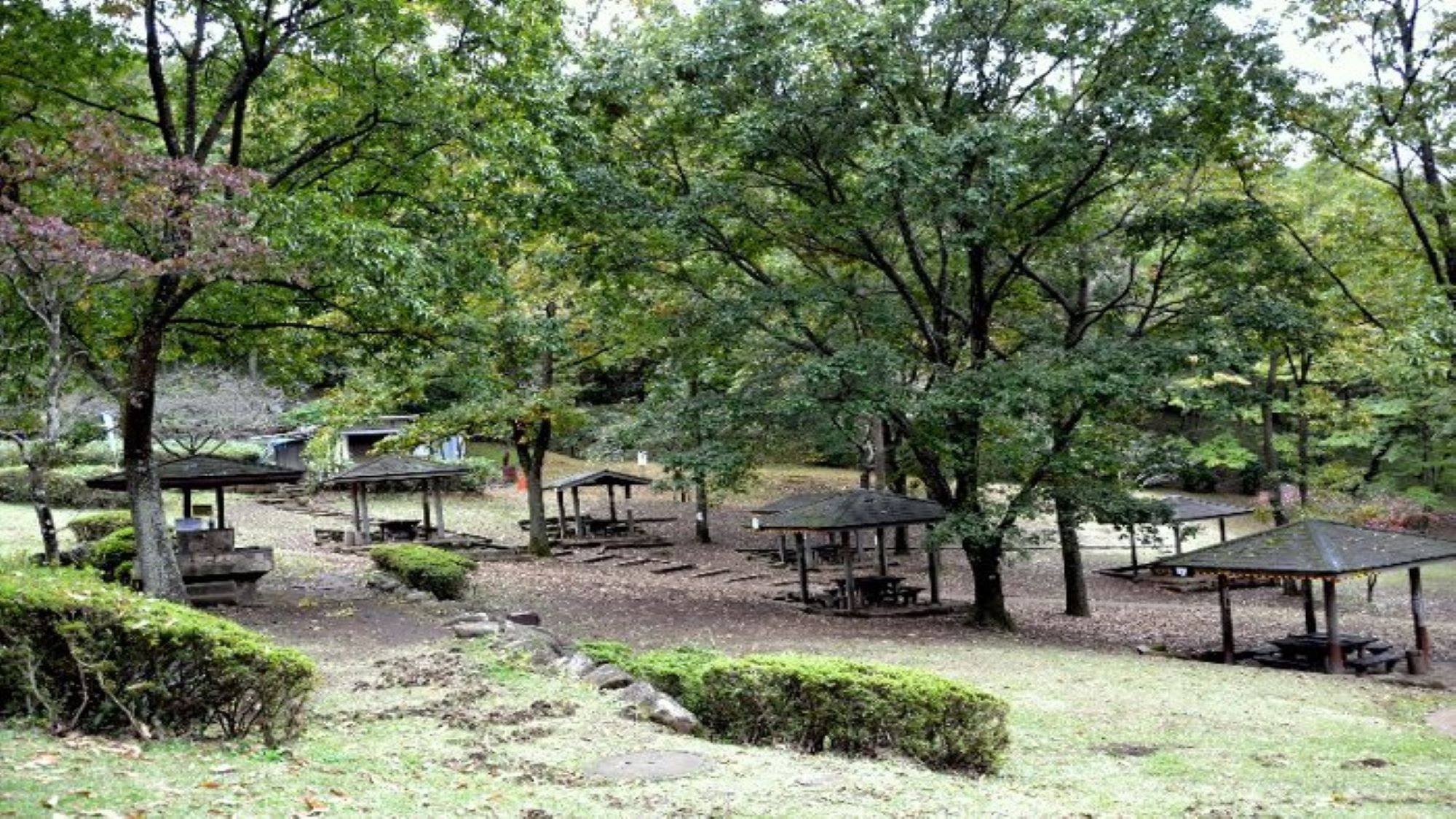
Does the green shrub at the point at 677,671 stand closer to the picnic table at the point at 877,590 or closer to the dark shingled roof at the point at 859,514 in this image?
the dark shingled roof at the point at 859,514

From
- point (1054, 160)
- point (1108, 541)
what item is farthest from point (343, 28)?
point (1108, 541)

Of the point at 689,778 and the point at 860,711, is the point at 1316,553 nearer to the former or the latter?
the point at 860,711

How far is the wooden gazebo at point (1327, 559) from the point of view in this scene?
47.3 feet

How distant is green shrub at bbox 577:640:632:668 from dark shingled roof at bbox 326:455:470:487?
46.2ft

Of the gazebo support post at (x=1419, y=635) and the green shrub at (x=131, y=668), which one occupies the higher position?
the green shrub at (x=131, y=668)

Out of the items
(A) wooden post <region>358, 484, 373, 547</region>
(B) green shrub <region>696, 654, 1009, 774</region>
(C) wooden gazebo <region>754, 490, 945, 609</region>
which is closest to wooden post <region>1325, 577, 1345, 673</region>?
(C) wooden gazebo <region>754, 490, 945, 609</region>

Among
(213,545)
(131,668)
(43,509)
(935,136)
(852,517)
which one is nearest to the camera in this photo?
(131,668)

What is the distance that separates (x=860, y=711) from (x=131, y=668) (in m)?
4.57

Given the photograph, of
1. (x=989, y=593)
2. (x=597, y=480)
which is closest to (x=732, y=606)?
(x=989, y=593)

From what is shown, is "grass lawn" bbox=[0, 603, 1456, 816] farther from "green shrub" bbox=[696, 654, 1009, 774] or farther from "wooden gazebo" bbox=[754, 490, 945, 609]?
"wooden gazebo" bbox=[754, 490, 945, 609]

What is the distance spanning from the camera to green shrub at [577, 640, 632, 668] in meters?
9.63

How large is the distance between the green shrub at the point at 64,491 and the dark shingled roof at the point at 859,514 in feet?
58.2

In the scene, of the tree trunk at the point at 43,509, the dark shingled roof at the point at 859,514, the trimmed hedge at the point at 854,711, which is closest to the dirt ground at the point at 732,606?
the dark shingled roof at the point at 859,514

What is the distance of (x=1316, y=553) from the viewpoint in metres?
14.6
